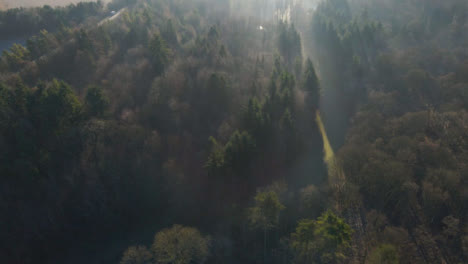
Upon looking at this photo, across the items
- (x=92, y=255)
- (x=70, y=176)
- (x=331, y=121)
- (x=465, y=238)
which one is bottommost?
(x=465, y=238)

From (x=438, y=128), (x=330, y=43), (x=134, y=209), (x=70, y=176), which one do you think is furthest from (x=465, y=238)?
(x=330, y=43)

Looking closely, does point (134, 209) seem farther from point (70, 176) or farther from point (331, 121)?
point (331, 121)

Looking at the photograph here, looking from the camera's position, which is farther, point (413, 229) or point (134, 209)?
point (134, 209)

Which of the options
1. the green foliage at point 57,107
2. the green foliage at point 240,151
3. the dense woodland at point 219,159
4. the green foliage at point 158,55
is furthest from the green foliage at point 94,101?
the green foliage at point 240,151

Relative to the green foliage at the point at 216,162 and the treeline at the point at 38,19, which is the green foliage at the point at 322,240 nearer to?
the green foliage at the point at 216,162

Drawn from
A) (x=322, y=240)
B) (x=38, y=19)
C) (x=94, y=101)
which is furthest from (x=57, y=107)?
(x=38, y=19)
